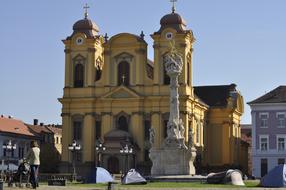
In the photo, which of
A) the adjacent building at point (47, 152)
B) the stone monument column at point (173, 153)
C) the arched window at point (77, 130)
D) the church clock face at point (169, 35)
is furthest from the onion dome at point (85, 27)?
the stone monument column at point (173, 153)

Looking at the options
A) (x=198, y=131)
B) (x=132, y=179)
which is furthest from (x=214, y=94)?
(x=132, y=179)

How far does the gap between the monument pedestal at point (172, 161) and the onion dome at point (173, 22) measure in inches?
1141

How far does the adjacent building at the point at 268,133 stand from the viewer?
251ft

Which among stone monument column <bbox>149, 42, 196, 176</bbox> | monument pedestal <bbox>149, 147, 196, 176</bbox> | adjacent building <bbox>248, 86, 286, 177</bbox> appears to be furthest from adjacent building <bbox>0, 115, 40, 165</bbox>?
stone monument column <bbox>149, 42, 196, 176</bbox>

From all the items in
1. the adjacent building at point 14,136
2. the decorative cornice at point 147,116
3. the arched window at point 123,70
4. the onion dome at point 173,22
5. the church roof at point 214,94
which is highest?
the onion dome at point 173,22

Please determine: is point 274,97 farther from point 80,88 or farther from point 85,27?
point 85,27

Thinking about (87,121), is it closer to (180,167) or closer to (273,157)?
(273,157)

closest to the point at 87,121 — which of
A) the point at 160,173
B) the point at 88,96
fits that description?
the point at 88,96

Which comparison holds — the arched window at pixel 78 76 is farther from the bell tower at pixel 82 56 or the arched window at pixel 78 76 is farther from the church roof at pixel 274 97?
the church roof at pixel 274 97

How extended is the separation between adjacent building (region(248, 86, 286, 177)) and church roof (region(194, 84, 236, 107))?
13.6m

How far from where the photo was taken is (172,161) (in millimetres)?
50625

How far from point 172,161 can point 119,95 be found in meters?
28.3

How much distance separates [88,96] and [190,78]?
1231cm

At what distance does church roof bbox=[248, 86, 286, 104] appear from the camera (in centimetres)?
7700
